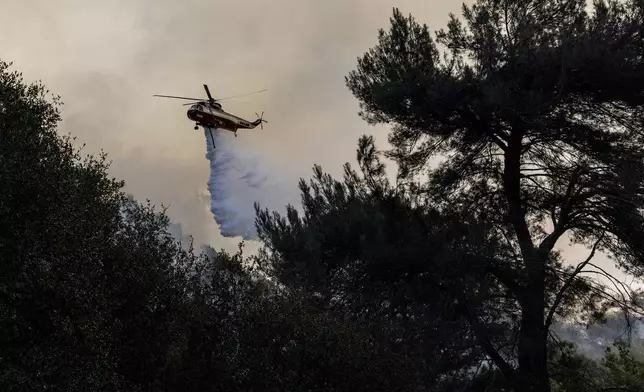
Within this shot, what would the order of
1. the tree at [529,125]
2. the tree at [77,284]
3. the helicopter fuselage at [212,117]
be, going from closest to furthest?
the tree at [77,284]
the tree at [529,125]
the helicopter fuselage at [212,117]

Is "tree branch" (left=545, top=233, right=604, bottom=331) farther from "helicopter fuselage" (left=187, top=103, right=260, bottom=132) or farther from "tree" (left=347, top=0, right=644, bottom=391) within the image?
"helicopter fuselage" (left=187, top=103, right=260, bottom=132)

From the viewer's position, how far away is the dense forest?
403 inches

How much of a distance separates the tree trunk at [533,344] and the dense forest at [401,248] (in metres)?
0.05

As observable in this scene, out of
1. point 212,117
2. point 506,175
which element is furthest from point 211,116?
point 506,175

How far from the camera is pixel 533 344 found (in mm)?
13844

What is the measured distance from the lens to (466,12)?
1623cm

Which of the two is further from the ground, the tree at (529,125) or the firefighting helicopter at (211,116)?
the firefighting helicopter at (211,116)

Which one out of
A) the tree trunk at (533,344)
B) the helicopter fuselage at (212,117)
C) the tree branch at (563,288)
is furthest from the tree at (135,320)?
the helicopter fuselage at (212,117)

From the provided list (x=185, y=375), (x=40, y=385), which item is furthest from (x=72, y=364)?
(x=185, y=375)

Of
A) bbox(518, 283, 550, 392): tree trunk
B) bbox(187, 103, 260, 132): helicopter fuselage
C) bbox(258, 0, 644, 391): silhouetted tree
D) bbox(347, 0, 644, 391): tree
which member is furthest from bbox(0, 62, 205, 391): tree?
bbox(187, 103, 260, 132): helicopter fuselage

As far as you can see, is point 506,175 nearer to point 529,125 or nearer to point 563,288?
point 529,125

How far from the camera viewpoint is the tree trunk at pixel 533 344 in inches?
543

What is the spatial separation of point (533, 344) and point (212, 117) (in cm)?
3064

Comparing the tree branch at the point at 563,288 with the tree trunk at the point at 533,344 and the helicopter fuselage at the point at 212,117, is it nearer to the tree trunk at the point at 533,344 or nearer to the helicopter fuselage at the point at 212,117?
the tree trunk at the point at 533,344
